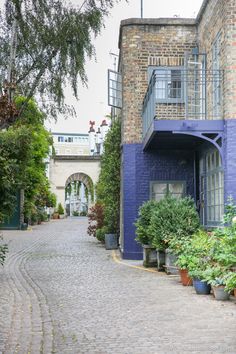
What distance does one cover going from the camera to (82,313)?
9.10 m

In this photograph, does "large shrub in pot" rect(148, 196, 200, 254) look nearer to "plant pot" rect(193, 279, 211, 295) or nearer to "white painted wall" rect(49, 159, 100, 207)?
"plant pot" rect(193, 279, 211, 295)

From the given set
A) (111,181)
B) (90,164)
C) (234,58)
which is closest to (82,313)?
(234,58)

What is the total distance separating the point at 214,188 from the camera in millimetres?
15195

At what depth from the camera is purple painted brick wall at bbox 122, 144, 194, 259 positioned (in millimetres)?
17734

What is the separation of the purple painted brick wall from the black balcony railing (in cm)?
81

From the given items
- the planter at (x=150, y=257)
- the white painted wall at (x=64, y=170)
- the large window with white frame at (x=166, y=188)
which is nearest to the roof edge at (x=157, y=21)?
the large window with white frame at (x=166, y=188)

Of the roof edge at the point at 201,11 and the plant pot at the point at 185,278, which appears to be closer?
the plant pot at the point at 185,278

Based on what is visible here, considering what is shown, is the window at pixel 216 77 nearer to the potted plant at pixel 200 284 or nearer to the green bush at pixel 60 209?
the potted plant at pixel 200 284

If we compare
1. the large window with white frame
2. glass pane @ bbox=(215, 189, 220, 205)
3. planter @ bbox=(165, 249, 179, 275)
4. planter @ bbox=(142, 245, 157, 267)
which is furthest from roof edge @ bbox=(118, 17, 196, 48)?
planter @ bbox=(165, 249, 179, 275)

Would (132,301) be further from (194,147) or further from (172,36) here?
(172,36)

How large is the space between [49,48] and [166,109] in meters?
3.67

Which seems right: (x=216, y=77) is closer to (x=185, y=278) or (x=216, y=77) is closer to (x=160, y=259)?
(x=160, y=259)

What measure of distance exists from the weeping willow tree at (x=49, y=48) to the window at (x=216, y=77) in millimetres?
2929

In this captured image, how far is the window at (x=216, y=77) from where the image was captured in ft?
46.5
